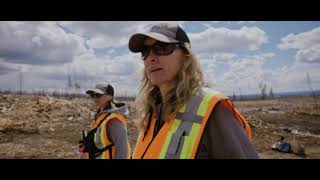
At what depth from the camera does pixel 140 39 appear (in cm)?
179

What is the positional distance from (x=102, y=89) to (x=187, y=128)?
2.87 metres

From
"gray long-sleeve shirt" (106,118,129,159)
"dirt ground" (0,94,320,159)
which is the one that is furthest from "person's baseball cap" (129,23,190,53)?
"dirt ground" (0,94,320,159)

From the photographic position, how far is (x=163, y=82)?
1.69m

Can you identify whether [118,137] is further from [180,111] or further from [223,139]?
[223,139]

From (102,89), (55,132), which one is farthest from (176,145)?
(55,132)

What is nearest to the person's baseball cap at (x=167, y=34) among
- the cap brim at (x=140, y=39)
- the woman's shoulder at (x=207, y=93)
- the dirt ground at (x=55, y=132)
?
the cap brim at (x=140, y=39)

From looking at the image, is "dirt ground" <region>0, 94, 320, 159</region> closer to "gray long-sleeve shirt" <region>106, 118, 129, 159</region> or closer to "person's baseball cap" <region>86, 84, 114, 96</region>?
"person's baseball cap" <region>86, 84, 114, 96</region>

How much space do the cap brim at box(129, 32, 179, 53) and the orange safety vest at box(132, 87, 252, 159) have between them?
0.34 meters

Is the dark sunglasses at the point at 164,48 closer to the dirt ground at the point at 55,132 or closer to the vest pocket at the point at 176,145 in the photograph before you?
the vest pocket at the point at 176,145

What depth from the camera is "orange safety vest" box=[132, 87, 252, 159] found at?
1377mm

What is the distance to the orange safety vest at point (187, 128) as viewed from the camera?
4.52 feet
